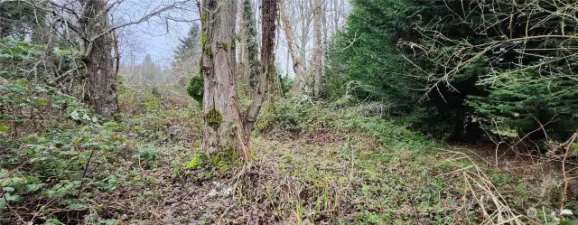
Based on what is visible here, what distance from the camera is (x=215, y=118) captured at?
3.53 metres

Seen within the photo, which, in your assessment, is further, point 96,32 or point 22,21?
point 96,32

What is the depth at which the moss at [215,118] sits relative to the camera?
353cm

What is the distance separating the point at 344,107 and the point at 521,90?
4659 millimetres

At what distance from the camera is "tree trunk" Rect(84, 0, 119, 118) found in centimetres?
573

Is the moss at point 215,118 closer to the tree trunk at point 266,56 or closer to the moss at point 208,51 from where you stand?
the tree trunk at point 266,56

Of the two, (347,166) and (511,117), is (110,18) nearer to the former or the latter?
(347,166)

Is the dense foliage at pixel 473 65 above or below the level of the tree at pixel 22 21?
below

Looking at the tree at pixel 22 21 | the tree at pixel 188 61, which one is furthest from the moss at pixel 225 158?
the tree at pixel 188 61

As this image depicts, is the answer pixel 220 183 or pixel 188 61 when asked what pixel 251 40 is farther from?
pixel 220 183

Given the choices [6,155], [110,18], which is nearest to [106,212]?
[6,155]

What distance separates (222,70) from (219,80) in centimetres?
14

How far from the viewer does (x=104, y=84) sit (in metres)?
6.21

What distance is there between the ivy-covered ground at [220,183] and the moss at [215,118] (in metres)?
0.44

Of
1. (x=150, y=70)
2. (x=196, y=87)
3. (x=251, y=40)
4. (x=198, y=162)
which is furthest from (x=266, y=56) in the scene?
(x=150, y=70)
